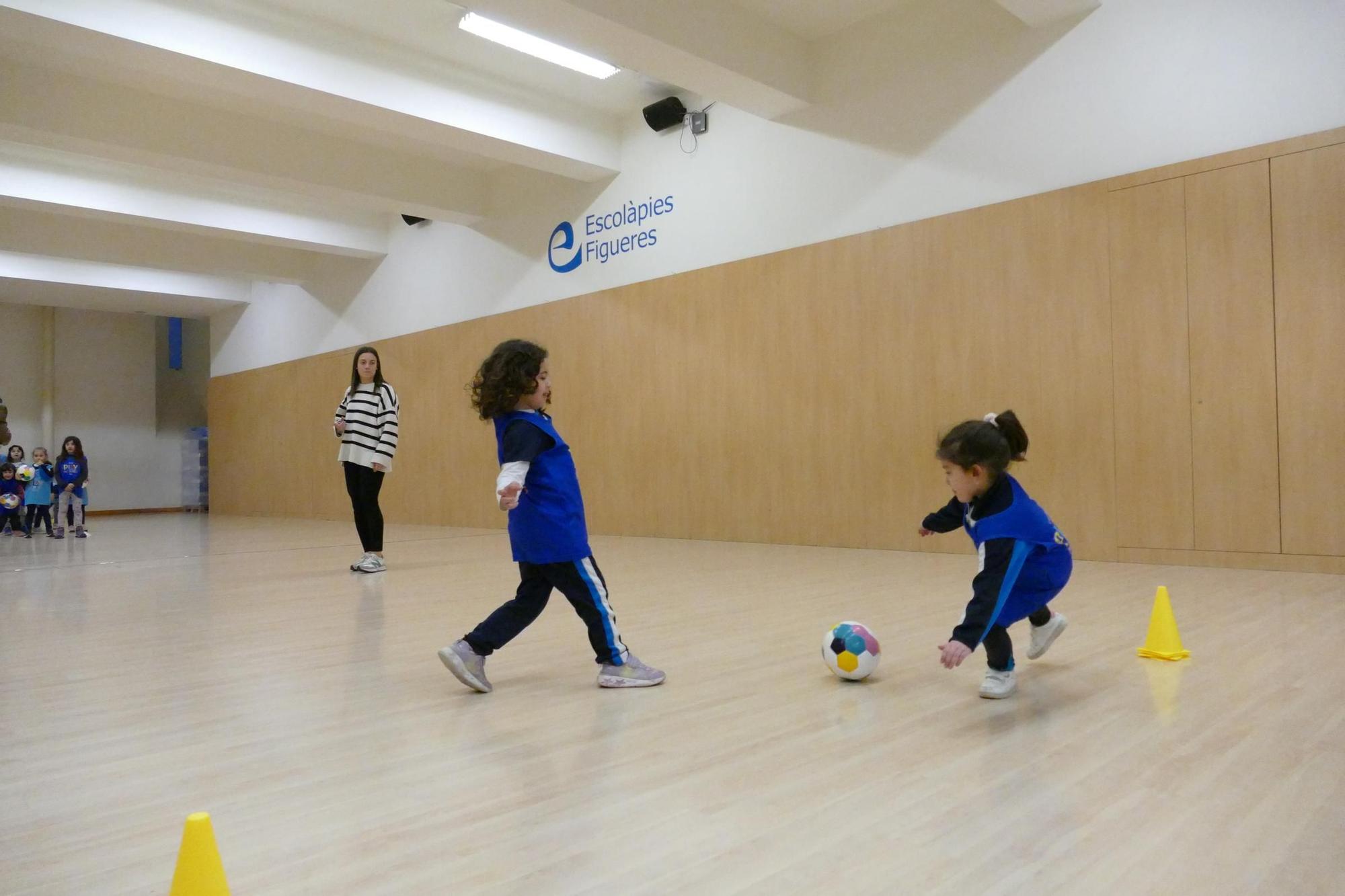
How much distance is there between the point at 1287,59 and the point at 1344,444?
6.42 ft

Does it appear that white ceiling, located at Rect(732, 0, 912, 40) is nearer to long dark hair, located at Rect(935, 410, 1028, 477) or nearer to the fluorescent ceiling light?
the fluorescent ceiling light

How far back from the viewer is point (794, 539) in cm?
687

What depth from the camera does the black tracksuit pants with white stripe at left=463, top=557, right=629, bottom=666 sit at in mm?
2506

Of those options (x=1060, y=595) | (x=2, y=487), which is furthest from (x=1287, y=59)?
(x=2, y=487)

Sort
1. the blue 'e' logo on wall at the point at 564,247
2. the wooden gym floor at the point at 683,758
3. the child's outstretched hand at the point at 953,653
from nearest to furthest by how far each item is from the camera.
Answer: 1. the wooden gym floor at the point at 683,758
2. the child's outstretched hand at the point at 953,653
3. the blue 'e' logo on wall at the point at 564,247

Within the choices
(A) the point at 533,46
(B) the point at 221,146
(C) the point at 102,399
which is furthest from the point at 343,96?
(C) the point at 102,399

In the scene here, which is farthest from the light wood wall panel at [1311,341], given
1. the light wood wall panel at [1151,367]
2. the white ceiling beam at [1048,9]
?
the white ceiling beam at [1048,9]

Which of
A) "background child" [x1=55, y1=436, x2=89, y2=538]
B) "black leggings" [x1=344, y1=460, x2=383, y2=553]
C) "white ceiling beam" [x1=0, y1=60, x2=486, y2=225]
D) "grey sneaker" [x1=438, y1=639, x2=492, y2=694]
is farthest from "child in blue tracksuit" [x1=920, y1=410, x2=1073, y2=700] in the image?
"background child" [x1=55, y1=436, x2=89, y2=538]

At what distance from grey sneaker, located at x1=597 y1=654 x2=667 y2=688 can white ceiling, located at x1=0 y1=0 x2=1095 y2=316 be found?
4106mm

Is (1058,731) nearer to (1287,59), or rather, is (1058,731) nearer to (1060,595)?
(1060,595)

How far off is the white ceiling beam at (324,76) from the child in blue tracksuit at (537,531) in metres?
4.88

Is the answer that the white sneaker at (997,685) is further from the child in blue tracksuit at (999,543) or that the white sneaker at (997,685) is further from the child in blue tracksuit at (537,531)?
the child in blue tracksuit at (537,531)

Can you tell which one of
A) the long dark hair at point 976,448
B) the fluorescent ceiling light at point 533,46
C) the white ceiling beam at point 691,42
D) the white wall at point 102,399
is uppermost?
the fluorescent ceiling light at point 533,46

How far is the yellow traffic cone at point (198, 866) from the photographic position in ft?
3.57
